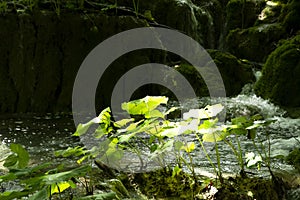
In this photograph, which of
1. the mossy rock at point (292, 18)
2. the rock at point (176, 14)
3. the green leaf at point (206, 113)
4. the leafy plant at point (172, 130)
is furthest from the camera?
the mossy rock at point (292, 18)

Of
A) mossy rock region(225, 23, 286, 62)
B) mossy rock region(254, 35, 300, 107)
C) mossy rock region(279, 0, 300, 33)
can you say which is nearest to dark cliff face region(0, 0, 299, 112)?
mossy rock region(254, 35, 300, 107)

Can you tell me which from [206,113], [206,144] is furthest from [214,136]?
[206,144]

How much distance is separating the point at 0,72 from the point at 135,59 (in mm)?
1893

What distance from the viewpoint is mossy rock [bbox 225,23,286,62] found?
822cm

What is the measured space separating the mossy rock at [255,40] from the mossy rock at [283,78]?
235 cm

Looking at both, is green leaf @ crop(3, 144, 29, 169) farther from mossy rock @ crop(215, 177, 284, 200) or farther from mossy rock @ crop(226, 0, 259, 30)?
mossy rock @ crop(226, 0, 259, 30)

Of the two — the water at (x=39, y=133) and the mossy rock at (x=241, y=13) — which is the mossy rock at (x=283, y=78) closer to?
the water at (x=39, y=133)

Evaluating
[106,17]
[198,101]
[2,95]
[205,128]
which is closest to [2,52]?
[2,95]

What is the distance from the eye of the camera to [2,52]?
16.2ft

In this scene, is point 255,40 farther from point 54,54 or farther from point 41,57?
point 41,57

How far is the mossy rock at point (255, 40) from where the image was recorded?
Result: 8219mm

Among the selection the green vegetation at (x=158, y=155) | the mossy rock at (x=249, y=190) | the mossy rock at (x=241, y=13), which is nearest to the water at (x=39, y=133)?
the green vegetation at (x=158, y=155)

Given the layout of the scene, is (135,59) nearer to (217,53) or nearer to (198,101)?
(198,101)

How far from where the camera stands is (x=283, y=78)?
552 centimetres
